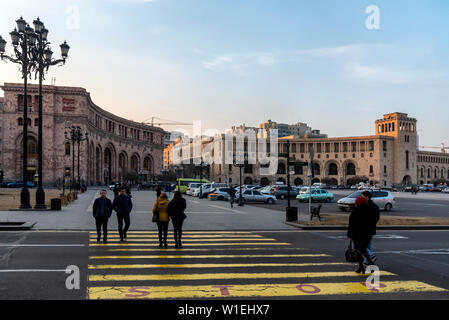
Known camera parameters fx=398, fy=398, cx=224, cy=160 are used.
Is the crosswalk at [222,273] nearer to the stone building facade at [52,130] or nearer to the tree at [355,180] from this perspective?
the stone building facade at [52,130]

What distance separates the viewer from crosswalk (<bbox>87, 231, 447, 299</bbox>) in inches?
281

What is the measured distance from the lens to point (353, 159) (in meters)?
132

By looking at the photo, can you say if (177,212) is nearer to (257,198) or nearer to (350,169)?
(257,198)

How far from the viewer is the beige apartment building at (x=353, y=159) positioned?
426 ft

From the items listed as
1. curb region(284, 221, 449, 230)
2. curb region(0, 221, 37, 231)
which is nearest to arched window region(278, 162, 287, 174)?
curb region(284, 221, 449, 230)

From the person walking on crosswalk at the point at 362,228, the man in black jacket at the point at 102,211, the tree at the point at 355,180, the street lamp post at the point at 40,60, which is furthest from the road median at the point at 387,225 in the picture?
the tree at the point at 355,180

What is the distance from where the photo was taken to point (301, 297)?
22.6ft

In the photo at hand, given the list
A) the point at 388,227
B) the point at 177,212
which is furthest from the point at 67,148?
the point at 177,212

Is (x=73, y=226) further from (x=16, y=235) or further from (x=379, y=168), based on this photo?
(x=379, y=168)

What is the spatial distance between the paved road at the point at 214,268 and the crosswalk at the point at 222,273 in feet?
0.06

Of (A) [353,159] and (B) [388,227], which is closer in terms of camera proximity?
(B) [388,227]

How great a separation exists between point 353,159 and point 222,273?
131m

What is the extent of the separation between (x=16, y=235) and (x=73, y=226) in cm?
265

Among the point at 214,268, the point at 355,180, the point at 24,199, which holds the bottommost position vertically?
the point at 355,180
